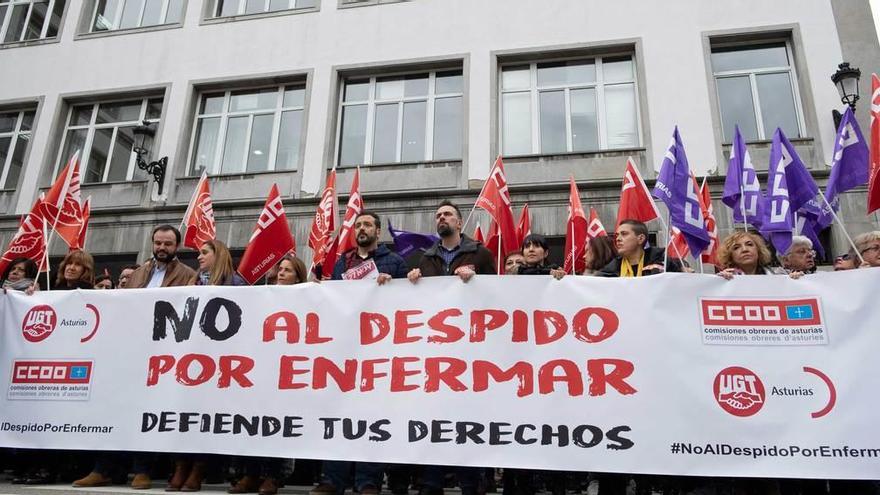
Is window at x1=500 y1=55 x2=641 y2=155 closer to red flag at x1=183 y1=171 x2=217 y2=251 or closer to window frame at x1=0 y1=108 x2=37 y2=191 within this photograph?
red flag at x1=183 y1=171 x2=217 y2=251

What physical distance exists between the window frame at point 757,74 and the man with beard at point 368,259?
7833 millimetres

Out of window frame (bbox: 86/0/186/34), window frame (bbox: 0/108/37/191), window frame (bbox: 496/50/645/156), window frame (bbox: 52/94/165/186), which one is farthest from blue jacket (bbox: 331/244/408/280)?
window frame (bbox: 0/108/37/191)

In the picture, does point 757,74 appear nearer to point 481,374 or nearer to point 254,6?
point 481,374

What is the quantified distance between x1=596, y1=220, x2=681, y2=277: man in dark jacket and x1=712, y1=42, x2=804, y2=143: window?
712 centimetres

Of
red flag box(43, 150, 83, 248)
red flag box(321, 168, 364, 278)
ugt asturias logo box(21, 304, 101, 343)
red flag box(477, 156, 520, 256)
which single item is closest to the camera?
ugt asturias logo box(21, 304, 101, 343)

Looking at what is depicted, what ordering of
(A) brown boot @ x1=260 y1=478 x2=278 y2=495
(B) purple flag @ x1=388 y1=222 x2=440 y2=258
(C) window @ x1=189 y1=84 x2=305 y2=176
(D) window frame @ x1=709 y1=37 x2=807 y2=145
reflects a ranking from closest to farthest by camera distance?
(A) brown boot @ x1=260 y1=478 x2=278 y2=495, (B) purple flag @ x1=388 y1=222 x2=440 y2=258, (D) window frame @ x1=709 y1=37 x2=807 y2=145, (C) window @ x1=189 y1=84 x2=305 y2=176

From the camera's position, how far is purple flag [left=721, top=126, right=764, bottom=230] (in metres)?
5.86

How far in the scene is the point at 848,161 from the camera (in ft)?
20.4

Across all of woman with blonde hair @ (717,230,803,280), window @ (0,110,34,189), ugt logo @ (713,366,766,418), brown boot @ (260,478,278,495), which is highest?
window @ (0,110,34,189)

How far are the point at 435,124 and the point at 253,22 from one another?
4.86 meters

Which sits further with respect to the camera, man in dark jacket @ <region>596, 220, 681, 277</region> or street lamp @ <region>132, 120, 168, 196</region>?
street lamp @ <region>132, 120, 168, 196</region>

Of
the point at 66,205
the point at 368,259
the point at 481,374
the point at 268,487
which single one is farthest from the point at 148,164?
the point at 481,374

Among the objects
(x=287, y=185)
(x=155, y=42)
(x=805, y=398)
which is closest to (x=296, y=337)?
(x=805, y=398)

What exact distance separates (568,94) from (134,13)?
10584 millimetres
